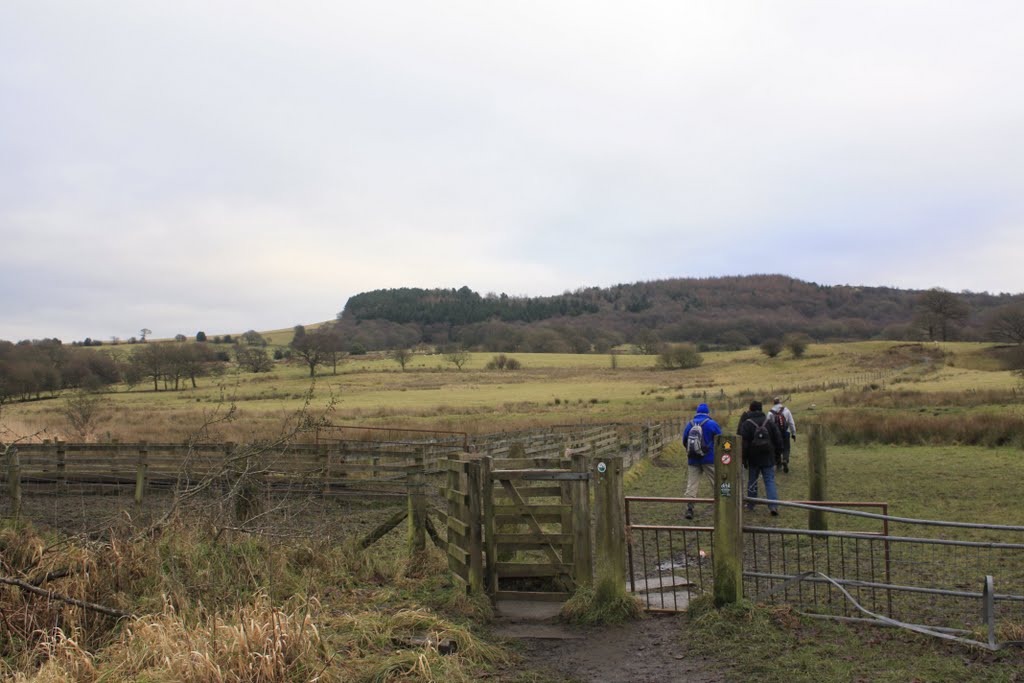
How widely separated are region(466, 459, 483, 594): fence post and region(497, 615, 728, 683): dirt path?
68 cm

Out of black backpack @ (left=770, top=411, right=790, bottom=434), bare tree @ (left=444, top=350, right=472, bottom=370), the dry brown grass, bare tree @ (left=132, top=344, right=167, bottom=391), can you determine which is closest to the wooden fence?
the dry brown grass

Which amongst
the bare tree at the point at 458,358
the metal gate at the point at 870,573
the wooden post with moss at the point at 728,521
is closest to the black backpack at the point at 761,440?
the metal gate at the point at 870,573

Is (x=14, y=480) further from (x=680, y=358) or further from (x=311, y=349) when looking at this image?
(x=680, y=358)

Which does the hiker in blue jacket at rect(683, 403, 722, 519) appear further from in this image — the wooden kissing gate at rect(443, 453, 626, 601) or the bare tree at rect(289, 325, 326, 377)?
the bare tree at rect(289, 325, 326, 377)

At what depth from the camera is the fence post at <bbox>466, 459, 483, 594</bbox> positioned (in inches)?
295

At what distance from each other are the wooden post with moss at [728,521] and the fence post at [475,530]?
2245 millimetres

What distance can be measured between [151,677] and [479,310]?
175 metres

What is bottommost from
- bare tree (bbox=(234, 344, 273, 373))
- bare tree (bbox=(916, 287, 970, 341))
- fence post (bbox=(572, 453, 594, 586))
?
fence post (bbox=(572, 453, 594, 586))

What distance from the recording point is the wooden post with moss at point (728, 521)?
21.9 feet

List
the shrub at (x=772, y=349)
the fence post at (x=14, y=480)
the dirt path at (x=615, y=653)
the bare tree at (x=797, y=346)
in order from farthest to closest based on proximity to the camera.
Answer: the shrub at (x=772, y=349) < the bare tree at (x=797, y=346) < the fence post at (x=14, y=480) < the dirt path at (x=615, y=653)

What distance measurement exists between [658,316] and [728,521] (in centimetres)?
16056

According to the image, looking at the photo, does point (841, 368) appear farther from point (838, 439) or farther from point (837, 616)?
point (837, 616)

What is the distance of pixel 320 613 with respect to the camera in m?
6.66

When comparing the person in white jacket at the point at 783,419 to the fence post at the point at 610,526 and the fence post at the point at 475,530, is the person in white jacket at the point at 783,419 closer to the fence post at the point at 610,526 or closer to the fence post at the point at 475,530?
the fence post at the point at 610,526
